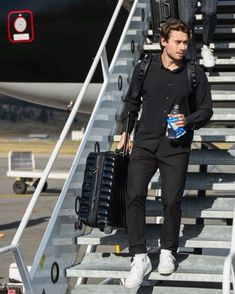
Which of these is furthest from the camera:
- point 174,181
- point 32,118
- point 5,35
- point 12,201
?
point 32,118

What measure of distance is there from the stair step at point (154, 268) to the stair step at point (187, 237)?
10 cm

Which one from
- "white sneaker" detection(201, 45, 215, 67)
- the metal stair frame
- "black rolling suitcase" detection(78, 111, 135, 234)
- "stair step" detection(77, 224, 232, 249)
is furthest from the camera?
"white sneaker" detection(201, 45, 215, 67)

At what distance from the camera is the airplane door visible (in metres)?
11.0

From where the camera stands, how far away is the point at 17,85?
11.3 metres

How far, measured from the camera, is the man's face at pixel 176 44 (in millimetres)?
5715

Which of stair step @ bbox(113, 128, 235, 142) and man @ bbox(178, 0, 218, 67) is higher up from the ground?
man @ bbox(178, 0, 218, 67)

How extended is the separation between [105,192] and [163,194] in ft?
1.53

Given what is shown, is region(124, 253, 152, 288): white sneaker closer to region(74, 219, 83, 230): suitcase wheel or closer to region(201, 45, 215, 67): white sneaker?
region(74, 219, 83, 230): suitcase wheel

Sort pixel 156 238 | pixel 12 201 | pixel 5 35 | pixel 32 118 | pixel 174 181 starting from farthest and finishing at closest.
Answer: pixel 32 118 → pixel 12 201 → pixel 5 35 → pixel 156 238 → pixel 174 181

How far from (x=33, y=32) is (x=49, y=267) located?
5.74 m

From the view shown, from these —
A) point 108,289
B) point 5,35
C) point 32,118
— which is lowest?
point 32,118

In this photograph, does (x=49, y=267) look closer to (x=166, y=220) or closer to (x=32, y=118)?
(x=166, y=220)

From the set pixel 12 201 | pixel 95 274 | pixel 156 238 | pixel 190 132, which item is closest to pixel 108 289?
pixel 95 274

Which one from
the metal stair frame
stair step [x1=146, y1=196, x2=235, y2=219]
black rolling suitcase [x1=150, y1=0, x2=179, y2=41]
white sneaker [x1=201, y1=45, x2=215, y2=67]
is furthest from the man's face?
black rolling suitcase [x1=150, y1=0, x2=179, y2=41]
